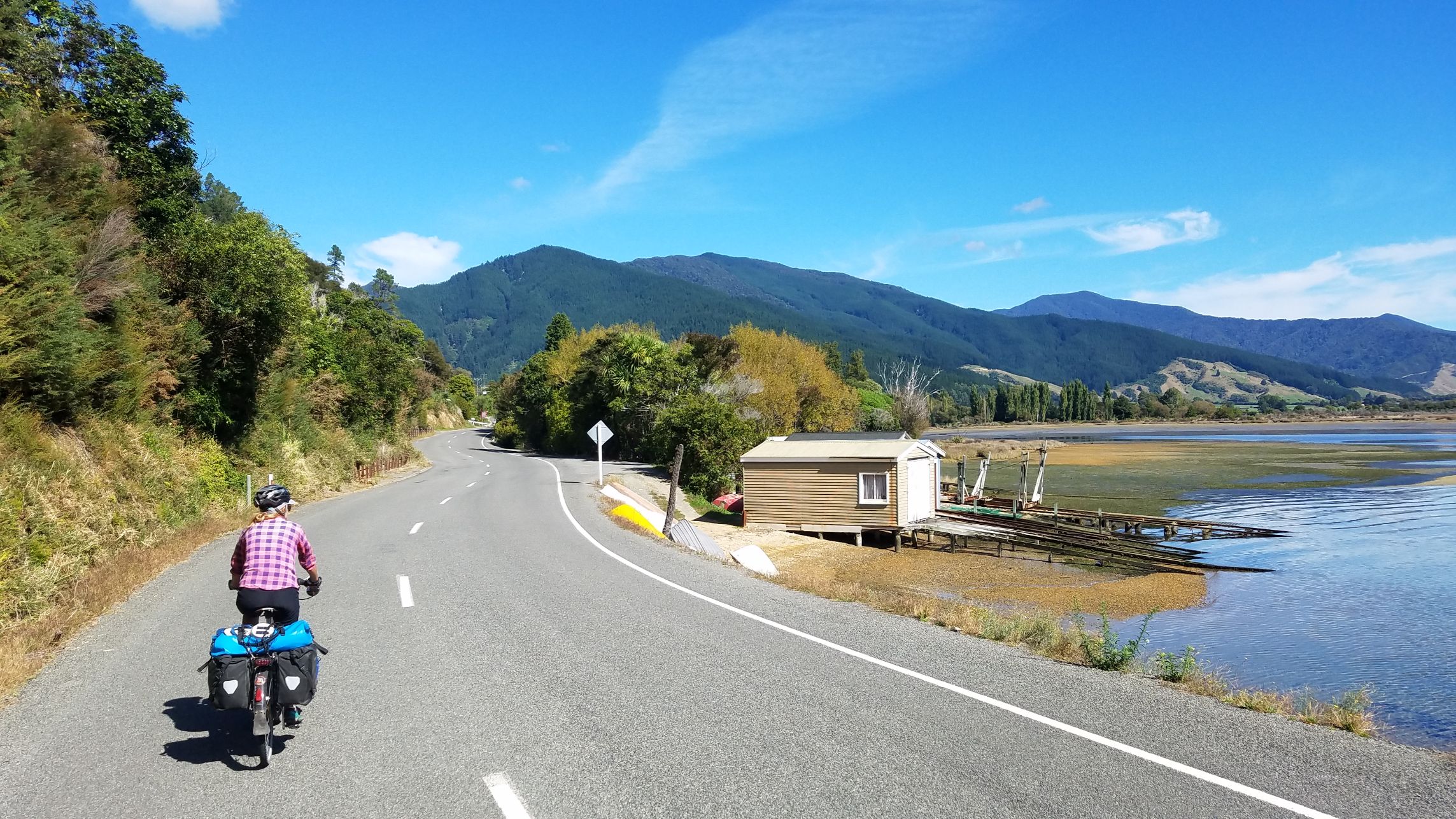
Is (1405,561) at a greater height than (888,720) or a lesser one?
lesser

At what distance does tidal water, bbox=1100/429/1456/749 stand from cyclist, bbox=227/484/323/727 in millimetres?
12933

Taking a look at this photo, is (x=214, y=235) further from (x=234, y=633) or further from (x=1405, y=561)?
(x=1405, y=561)

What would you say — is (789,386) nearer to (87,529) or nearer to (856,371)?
(87,529)

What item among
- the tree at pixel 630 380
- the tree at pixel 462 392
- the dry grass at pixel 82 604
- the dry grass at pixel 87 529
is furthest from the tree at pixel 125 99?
the tree at pixel 462 392

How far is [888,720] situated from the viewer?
6500 millimetres

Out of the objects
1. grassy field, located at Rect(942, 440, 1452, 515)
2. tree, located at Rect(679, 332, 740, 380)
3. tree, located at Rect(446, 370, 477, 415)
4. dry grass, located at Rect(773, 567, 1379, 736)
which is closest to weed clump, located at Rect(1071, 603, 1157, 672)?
dry grass, located at Rect(773, 567, 1379, 736)

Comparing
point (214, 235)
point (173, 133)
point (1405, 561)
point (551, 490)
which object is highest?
point (173, 133)

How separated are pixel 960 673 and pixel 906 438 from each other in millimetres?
27470

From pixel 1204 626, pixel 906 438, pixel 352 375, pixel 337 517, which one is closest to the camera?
pixel 1204 626

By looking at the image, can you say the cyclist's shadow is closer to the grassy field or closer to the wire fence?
the wire fence

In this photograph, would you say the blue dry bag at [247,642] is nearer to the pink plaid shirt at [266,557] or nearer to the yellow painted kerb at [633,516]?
the pink plaid shirt at [266,557]

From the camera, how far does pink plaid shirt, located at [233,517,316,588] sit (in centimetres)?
611

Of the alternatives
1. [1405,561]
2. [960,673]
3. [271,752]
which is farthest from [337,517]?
[1405,561]

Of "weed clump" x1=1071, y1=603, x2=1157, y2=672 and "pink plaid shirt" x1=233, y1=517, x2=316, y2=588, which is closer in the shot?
"pink plaid shirt" x1=233, y1=517, x2=316, y2=588
